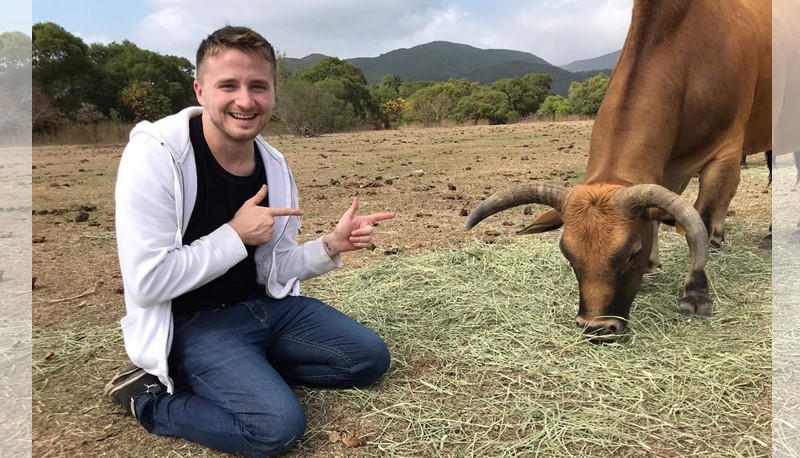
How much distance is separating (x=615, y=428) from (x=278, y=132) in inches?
1195

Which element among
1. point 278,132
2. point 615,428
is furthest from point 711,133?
point 278,132

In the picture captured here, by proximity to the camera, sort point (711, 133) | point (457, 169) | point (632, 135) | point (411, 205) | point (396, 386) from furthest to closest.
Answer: point (457, 169), point (411, 205), point (711, 133), point (632, 135), point (396, 386)

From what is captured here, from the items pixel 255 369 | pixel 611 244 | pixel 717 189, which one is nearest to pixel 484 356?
pixel 611 244

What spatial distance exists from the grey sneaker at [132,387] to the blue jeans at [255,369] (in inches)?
1.8

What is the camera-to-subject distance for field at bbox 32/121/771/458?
297 cm

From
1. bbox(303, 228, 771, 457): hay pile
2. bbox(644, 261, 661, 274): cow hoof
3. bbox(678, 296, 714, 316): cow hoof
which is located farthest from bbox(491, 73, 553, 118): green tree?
bbox(678, 296, 714, 316): cow hoof

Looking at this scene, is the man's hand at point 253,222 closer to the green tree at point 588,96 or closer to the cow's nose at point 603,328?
the cow's nose at point 603,328

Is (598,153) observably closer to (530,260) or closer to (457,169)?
(530,260)

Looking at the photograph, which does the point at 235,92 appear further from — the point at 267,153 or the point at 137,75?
the point at 137,75

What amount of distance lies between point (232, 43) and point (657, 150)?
3179 millimetres

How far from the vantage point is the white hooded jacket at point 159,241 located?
2834mm

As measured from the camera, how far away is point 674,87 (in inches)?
184

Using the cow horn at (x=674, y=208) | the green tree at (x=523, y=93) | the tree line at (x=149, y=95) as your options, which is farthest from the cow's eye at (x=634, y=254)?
the green tree at (x=523, y=93)

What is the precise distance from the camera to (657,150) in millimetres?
4465
